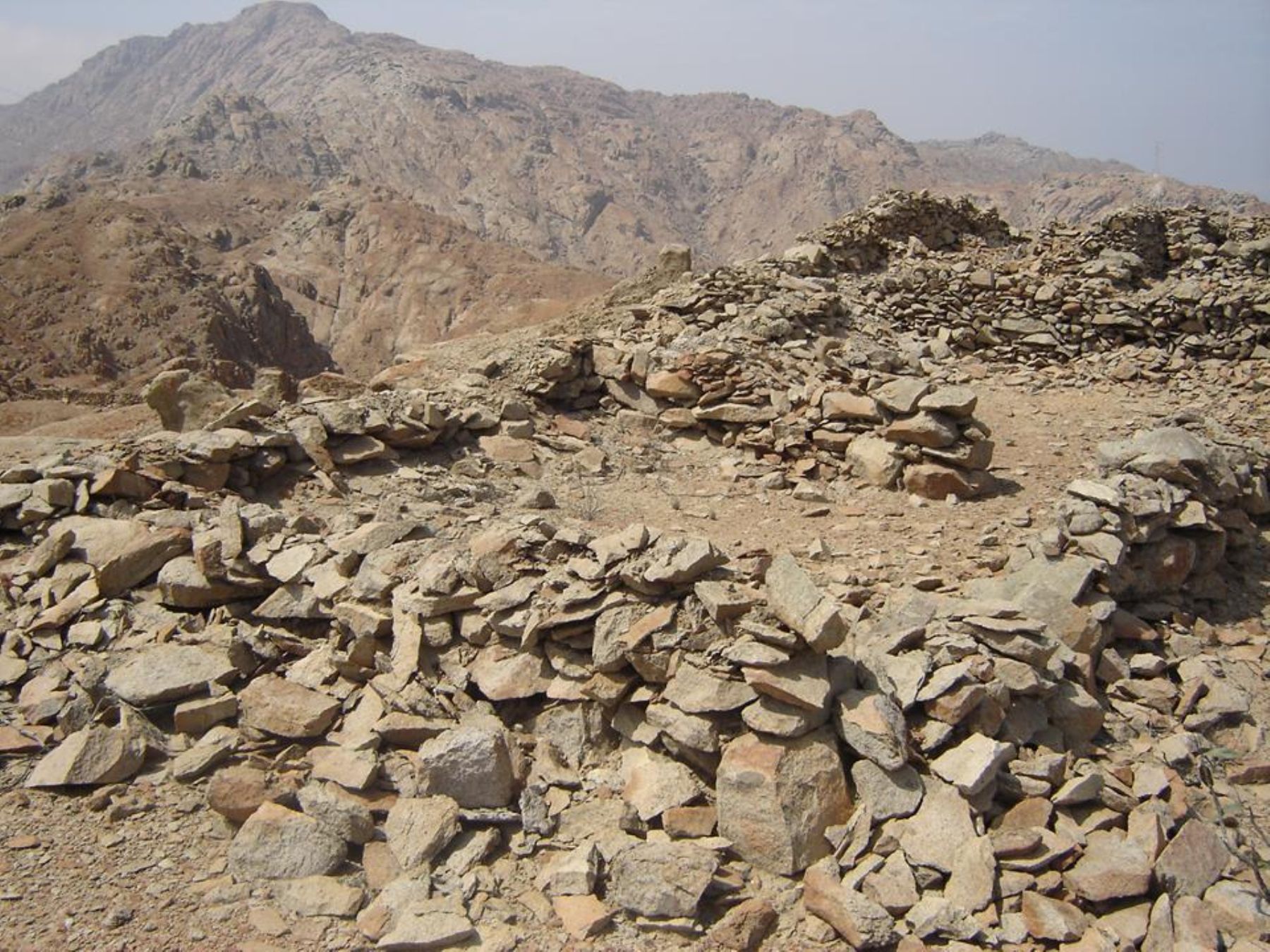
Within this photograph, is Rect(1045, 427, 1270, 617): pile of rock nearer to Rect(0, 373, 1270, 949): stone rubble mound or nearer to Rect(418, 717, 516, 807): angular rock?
Rect(0, 373, 1270, 949): stone rubble mound

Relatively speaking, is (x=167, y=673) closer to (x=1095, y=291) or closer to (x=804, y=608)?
(x=804, y=608)

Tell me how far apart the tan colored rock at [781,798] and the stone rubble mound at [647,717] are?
0.5 inches

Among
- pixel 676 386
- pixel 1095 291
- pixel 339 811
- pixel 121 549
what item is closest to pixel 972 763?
pixel 339 811

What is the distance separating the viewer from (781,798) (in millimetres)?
3566

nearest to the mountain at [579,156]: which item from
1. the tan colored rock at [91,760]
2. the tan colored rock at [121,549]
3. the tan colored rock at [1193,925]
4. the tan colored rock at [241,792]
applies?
the tan colored rock at [121,549]

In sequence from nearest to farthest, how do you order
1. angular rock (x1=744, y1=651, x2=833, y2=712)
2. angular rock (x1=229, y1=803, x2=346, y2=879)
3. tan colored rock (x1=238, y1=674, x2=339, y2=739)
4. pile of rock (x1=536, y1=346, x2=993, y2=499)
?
angular rock (x1=229, y1=803, x2=346, y2=879)
angular rock (x1=744, y1=651, x2=833, y2=712)
tan colored rock (x1=238, y1=674, x2=339, y2=739)
pile of rock (x1=536, y1=346, x2=993, y2=499)

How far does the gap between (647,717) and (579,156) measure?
88726 mm

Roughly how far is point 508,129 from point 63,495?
8854 cm

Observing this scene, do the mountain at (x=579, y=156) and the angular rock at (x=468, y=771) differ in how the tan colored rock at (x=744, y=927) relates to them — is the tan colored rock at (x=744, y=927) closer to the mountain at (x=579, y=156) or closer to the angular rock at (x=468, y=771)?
the angular rock at (x=468, y=771)

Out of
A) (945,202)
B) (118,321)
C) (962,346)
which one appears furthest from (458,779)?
(118,321)

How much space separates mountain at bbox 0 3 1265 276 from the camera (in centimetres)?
7406

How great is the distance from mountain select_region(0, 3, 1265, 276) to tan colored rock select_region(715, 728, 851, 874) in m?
56.1

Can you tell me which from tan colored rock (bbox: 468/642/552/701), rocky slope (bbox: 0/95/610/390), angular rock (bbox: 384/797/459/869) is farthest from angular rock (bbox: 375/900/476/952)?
rocky slope (bbox: 0/95/610/390)

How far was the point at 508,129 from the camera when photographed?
86812mm
